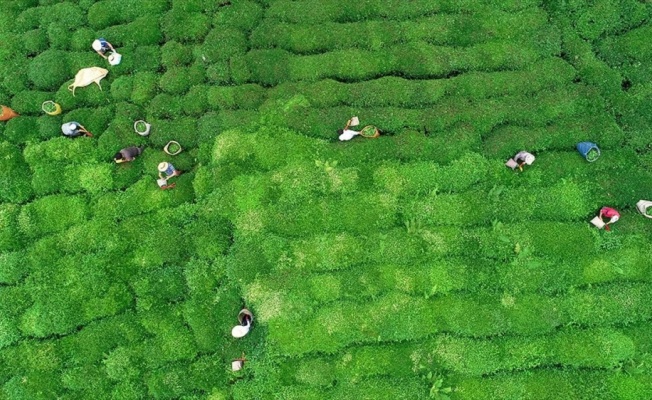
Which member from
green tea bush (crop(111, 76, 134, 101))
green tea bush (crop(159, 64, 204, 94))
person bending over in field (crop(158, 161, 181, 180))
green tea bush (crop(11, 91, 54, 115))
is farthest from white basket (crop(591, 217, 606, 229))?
green tea bush (crop(11, 91, 54, 115))

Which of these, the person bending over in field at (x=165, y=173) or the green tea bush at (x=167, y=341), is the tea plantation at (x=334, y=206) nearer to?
the green tea bush at (x=167, y=341)

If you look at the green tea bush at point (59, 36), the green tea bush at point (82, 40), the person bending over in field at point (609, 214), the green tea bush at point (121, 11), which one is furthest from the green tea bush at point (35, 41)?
the person bending over in field at point (609, 214)

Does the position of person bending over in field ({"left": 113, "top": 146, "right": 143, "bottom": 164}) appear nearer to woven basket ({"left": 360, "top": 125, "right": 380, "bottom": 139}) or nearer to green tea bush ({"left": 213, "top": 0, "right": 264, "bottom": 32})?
green tea bush ({"left": 213, "top": 0, "right": 264, "bottom": 32})

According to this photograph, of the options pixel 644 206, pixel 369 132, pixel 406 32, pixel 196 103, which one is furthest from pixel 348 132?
pixel 644 206

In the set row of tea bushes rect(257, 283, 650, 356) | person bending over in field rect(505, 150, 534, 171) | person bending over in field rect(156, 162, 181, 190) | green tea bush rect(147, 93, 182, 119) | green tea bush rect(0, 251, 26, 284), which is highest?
person bending over in field rect(505, 150, 534, 171)

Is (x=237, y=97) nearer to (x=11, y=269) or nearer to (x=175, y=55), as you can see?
(x=175, y=55)

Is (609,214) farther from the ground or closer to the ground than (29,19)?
closer to the ground
